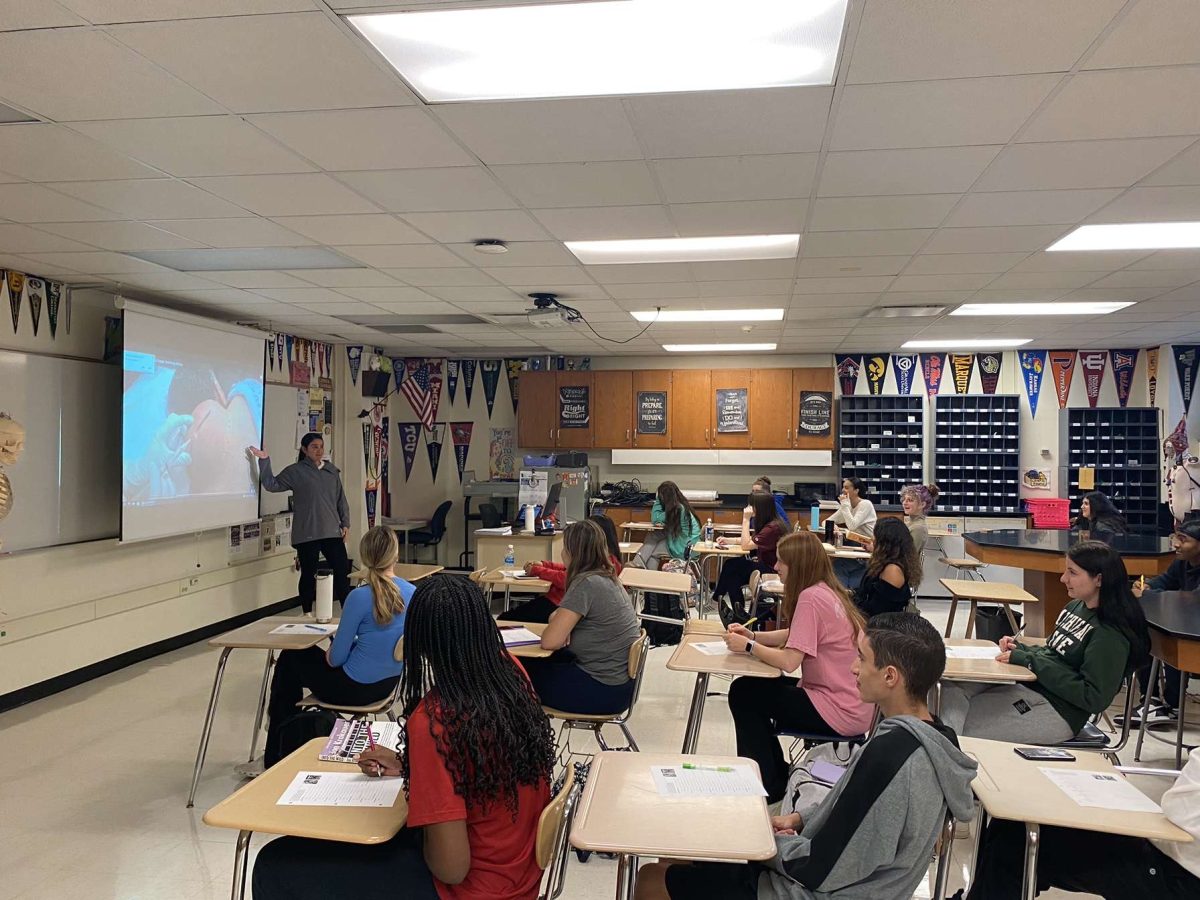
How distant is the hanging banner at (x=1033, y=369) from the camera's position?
31.4 feet

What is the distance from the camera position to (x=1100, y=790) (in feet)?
7.30

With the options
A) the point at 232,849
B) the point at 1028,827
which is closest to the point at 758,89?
the point at 1028,827

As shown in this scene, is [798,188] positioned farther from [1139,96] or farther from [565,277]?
[565,277]

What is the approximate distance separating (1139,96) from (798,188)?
1311mm

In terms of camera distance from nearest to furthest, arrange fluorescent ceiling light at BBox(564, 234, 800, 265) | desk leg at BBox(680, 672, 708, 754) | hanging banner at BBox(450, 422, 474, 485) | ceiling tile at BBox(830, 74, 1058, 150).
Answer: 1. ceiling tile at BBox(830, 74, 1058, 150)
2. desk leg at BBox(680, 672, 708, 754)
3. fluorescent ceiling light at BBox(564, 234, 800, 265)
4. hanging banner at BBox(450, 422, 474, 485)

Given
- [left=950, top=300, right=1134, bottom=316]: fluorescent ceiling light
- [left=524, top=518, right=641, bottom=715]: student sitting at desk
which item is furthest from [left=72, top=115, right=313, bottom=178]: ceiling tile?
[left=950, top=300, right=1134, bottom=316]: fluorescent ceiling light

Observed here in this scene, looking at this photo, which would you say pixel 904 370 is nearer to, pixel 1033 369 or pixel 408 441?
pixel 1033 369

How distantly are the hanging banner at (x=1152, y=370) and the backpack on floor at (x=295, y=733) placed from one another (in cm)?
952

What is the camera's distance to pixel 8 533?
516 centimetres

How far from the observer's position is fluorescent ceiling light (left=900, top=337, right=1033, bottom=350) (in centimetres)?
862

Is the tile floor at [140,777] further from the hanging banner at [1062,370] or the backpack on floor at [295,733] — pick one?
the hanging banner at [1062,370]

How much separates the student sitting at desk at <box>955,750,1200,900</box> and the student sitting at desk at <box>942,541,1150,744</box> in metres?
0.86

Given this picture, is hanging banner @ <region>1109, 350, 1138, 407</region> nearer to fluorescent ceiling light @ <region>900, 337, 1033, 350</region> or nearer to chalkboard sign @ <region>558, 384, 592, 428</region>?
fluorescent ceiling light @ <region>900, 337, 1033, 350</region>

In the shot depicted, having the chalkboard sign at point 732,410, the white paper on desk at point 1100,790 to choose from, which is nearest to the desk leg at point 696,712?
the white paper on desk at point 1100,790
